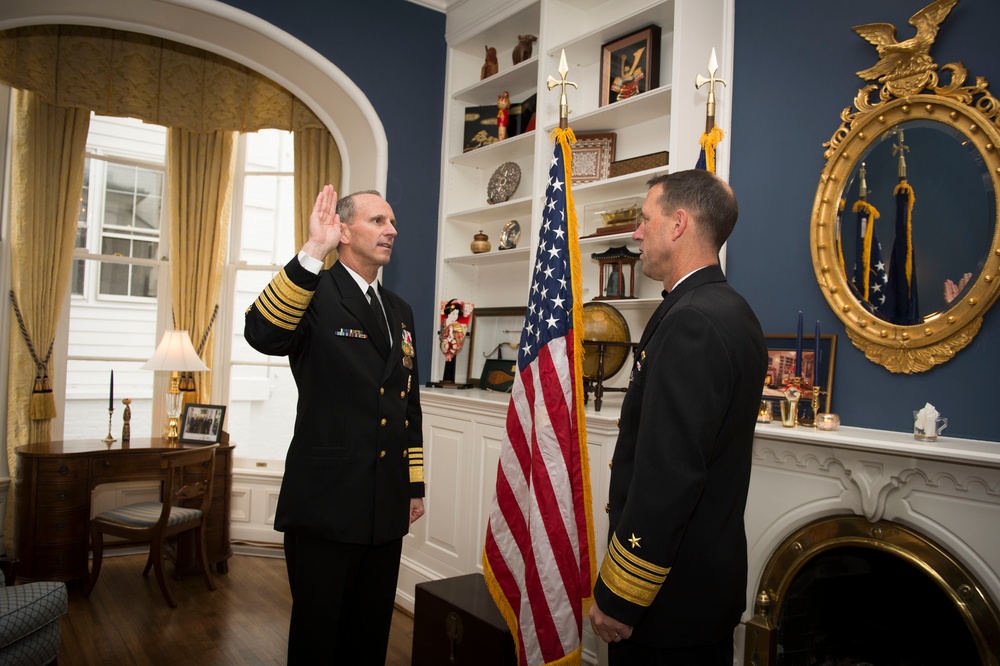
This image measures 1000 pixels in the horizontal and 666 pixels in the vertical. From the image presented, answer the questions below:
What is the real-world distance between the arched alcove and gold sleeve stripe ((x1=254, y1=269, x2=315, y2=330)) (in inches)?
97.3

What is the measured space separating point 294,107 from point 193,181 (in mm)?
866

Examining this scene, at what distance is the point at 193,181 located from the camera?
16.4 ft

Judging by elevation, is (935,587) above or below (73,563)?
above

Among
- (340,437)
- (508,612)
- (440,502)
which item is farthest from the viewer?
(440,502)

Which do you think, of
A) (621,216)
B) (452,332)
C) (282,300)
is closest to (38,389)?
(452,332)

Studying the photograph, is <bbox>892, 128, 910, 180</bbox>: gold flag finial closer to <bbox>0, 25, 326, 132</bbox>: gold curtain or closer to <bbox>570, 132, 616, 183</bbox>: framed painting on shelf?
<bbox>570, 132, 616, 183</bbox>: framed painting on shelf

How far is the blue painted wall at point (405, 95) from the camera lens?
426 centimetres

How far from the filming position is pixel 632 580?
1497 mm

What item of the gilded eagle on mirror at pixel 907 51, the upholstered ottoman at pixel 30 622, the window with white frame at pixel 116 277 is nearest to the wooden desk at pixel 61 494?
the window with white frame at pixel 116 277

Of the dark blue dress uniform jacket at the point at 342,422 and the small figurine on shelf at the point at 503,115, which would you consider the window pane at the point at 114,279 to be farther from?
the dark blue dress uniform jacket at the point at 342,422

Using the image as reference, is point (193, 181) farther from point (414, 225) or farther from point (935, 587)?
point (935, 587)

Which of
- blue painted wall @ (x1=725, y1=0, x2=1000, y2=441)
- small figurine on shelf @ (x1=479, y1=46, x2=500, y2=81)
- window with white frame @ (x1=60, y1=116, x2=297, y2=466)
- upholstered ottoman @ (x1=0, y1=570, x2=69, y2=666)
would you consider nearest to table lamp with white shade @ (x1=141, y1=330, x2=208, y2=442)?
window with white frame @ (x1=60, y1=116, x2=297, y2=466)

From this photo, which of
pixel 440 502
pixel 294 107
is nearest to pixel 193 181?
pixel 294 107

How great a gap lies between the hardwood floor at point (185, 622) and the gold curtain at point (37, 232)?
3.27 ft
